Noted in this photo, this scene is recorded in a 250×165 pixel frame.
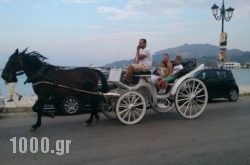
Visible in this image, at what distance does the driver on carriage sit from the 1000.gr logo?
3.12 metres

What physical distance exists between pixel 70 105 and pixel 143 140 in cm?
600

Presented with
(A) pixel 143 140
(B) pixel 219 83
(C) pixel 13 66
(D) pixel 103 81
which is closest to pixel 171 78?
(D) pixel 103 81

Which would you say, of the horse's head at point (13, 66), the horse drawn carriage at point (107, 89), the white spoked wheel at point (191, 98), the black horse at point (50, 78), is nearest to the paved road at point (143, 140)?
the white spoked wheel at point (191, 98)

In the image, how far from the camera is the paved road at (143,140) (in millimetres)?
7730

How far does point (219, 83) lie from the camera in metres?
19.2

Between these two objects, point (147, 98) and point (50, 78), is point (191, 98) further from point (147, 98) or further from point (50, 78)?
point (50, 78)

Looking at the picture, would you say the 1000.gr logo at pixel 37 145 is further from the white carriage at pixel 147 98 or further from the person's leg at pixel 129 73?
the person's leg at pixel 129 73

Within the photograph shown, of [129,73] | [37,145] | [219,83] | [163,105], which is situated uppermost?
[129,73]

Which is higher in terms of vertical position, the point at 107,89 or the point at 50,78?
the point at 50,78

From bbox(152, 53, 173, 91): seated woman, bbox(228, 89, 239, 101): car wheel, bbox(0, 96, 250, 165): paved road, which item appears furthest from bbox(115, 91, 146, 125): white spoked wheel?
bbox(228, 89, 239, 101): car wheel

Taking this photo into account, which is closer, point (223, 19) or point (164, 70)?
point (164, 70)

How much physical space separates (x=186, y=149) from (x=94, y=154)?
1755 mm

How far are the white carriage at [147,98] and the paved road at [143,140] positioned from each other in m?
0.29

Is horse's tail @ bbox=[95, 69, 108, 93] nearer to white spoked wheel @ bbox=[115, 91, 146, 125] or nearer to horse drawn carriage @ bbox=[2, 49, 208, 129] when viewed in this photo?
horse drawn carriage @ bbox=[2, 49, 208, 129]
